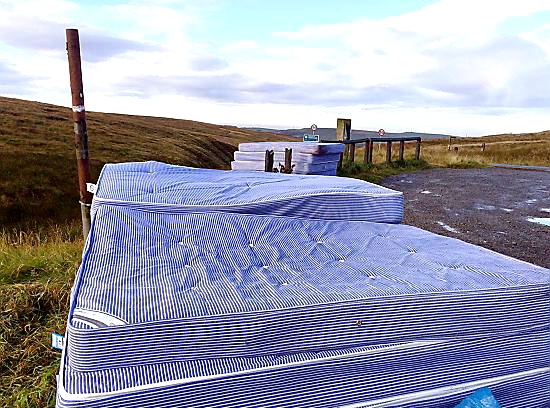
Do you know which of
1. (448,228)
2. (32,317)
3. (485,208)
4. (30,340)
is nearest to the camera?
(30,340)

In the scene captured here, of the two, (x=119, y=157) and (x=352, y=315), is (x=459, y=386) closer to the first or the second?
(x=352, y=315)

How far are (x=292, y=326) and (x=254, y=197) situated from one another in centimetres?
160

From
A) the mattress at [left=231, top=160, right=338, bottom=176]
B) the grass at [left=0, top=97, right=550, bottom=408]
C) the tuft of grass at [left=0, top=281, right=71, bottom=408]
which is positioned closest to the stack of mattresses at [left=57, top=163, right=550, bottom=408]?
the tuft of grass at [left=0, top=281, right=71, bottom=408]

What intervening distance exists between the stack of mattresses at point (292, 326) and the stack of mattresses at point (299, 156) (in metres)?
6.52

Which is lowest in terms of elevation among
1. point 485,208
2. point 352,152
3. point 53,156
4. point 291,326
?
point 485,208

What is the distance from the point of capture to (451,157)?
18.9m

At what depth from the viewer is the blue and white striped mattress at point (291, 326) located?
1490 mm

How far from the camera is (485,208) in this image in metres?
8.82

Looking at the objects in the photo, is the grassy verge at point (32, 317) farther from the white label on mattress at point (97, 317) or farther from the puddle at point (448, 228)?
the puddle at point (448, 228)

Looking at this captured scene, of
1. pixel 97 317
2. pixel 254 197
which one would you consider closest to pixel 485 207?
pixel 254 197

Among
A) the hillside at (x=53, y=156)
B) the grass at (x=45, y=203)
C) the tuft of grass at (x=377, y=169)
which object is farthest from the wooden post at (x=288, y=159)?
the hillside at (x=53, y=156)

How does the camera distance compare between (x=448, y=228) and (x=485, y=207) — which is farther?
(x=485, y=207)

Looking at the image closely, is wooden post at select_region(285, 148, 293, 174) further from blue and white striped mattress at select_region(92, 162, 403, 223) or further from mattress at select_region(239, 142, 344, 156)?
blue and white striped mattress at select_region(92, 162, 403, 223)

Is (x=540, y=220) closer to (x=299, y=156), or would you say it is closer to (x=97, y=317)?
(x=299, y=156)
